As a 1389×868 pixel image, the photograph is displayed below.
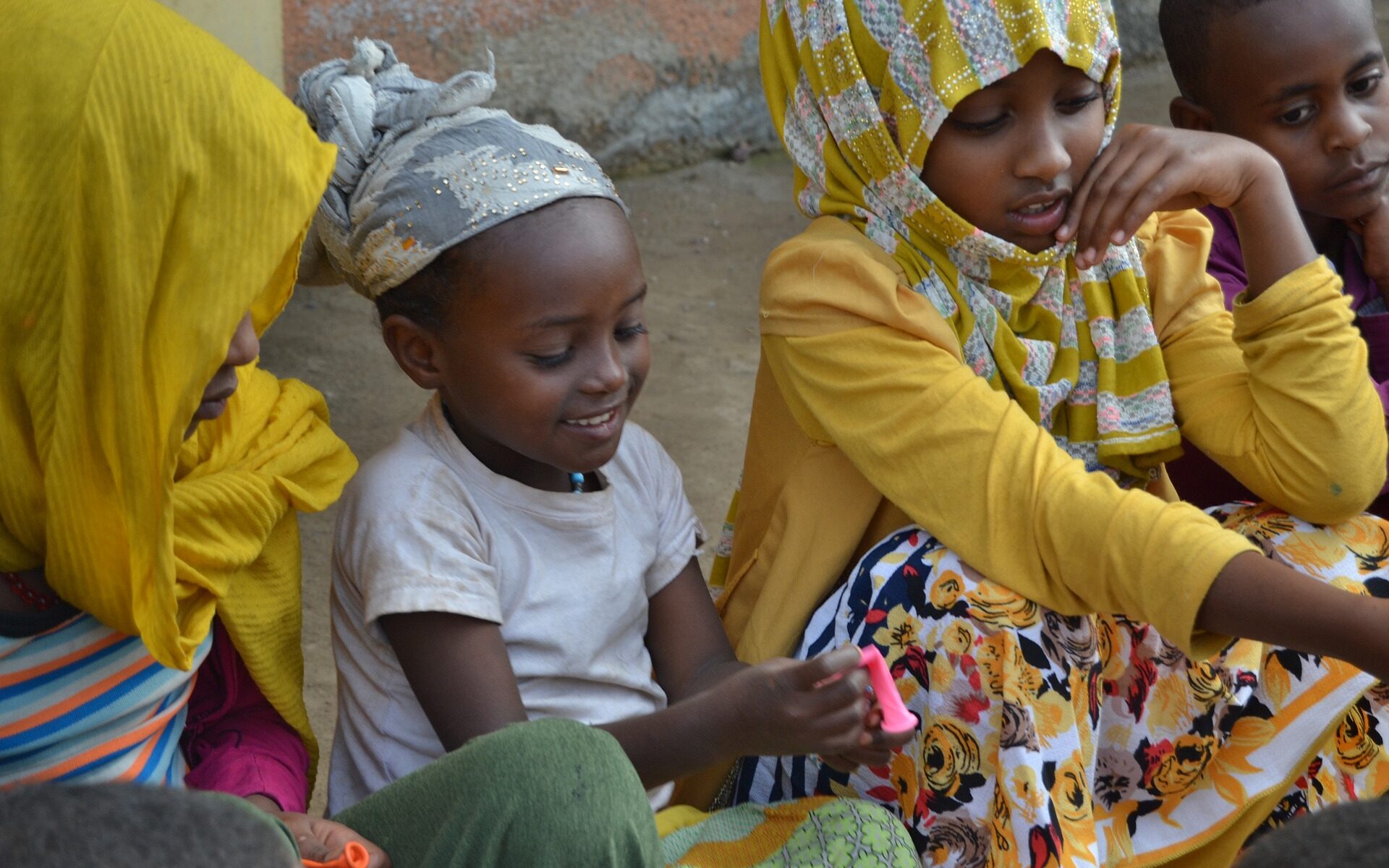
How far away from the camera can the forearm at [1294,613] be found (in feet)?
6.23

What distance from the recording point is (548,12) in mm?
5188

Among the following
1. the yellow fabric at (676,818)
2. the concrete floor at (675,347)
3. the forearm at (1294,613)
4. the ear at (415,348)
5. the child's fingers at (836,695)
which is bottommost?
the concrete floor at (675,347)

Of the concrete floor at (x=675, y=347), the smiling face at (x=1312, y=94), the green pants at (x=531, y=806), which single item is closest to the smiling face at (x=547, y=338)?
the green pants at (x=531, y=806)

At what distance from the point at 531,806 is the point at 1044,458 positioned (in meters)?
0.85

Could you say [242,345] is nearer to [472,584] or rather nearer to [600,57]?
[472,584]

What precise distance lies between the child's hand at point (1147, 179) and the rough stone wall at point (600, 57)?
304 cm

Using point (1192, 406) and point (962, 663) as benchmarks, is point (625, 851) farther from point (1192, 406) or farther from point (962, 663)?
point (1192, 406)

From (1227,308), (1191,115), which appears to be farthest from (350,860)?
(1191,115)

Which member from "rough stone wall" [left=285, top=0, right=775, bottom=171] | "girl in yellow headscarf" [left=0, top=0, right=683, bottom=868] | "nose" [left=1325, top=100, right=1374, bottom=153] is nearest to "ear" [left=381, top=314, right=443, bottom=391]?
"girl in yellow headscarf" [left=0, top=0, right=683, bottom=868]

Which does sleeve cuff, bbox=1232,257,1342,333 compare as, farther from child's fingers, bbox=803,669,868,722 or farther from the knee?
the knee

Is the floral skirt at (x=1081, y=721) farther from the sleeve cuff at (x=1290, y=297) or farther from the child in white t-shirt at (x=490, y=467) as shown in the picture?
the sleeve cuff at (x=1290, y=297)

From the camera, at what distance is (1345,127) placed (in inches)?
103

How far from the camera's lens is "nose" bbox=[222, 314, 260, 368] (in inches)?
63.9

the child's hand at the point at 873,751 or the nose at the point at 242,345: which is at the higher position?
the nose at the point at 242,345
